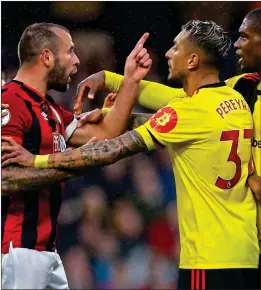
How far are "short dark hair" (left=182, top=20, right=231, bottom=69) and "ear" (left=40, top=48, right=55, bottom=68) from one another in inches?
29.8

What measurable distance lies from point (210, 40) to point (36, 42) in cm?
93

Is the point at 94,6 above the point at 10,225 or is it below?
above

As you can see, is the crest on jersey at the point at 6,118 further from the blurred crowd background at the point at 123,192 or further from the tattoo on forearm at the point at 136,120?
the blurred crowd background at the point at 123,192

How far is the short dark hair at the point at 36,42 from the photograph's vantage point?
3.94 meters

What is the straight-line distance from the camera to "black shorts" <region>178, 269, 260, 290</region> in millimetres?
3492

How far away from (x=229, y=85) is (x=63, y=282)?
1.41m

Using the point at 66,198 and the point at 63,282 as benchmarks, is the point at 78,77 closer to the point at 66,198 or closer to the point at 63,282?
the point at 66,198

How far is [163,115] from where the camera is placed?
3551 millimetres

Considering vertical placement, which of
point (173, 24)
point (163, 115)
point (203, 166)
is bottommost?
point (203, 166)

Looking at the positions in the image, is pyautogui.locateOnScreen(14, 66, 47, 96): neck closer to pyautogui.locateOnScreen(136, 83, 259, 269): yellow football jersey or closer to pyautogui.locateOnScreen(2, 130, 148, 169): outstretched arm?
pyautogui.locateOnScreen(2, 130, 148, 169): outstretched arm

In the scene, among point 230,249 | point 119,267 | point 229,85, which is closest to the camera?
point 230,249

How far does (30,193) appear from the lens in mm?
3676

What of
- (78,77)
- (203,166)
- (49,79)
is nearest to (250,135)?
(203,166)

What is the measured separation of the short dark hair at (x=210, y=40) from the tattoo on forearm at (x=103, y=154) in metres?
0.59
